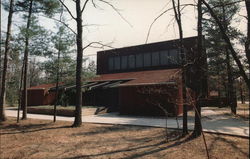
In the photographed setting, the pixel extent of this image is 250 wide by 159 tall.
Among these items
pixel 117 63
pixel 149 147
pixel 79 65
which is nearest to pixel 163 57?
pixel 117 63

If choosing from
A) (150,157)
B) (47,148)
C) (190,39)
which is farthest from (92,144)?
(190,39)

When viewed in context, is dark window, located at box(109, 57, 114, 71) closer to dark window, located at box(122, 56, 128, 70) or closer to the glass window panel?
the glass window panel

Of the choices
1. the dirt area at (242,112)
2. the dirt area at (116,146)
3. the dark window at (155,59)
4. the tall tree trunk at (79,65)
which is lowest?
the dirt area at (116,146)

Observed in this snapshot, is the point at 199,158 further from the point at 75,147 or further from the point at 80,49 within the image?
the point at 80,49

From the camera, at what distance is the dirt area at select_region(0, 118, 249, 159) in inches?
223

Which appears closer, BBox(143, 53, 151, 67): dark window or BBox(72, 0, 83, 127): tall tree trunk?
BBox(72, 0, 83, 127): tall tree trunk

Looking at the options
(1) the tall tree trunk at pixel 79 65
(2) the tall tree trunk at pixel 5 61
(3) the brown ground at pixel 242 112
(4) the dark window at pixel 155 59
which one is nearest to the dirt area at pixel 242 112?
(3) the brown ground at pixel 242 112

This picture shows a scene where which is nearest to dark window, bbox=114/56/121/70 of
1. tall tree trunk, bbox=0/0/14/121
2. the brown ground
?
the brown ground

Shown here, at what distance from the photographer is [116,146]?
6621 mm

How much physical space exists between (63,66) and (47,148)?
6560 millimetres

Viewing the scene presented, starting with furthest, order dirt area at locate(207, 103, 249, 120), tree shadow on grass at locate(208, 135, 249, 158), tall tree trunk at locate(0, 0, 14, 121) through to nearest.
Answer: tall tree trunk at locate(0, 0, 14, 121) < tree shadow on grass at locate(208, 135, 249, 158) < dirt area at locate(207, 103, 249, 120)

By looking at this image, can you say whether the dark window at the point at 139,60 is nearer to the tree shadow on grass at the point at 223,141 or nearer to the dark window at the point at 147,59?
the dark window at the point at 147,59

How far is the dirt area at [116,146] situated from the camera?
5668 millimetres

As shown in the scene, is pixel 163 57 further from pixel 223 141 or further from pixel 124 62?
pixel 223 141
